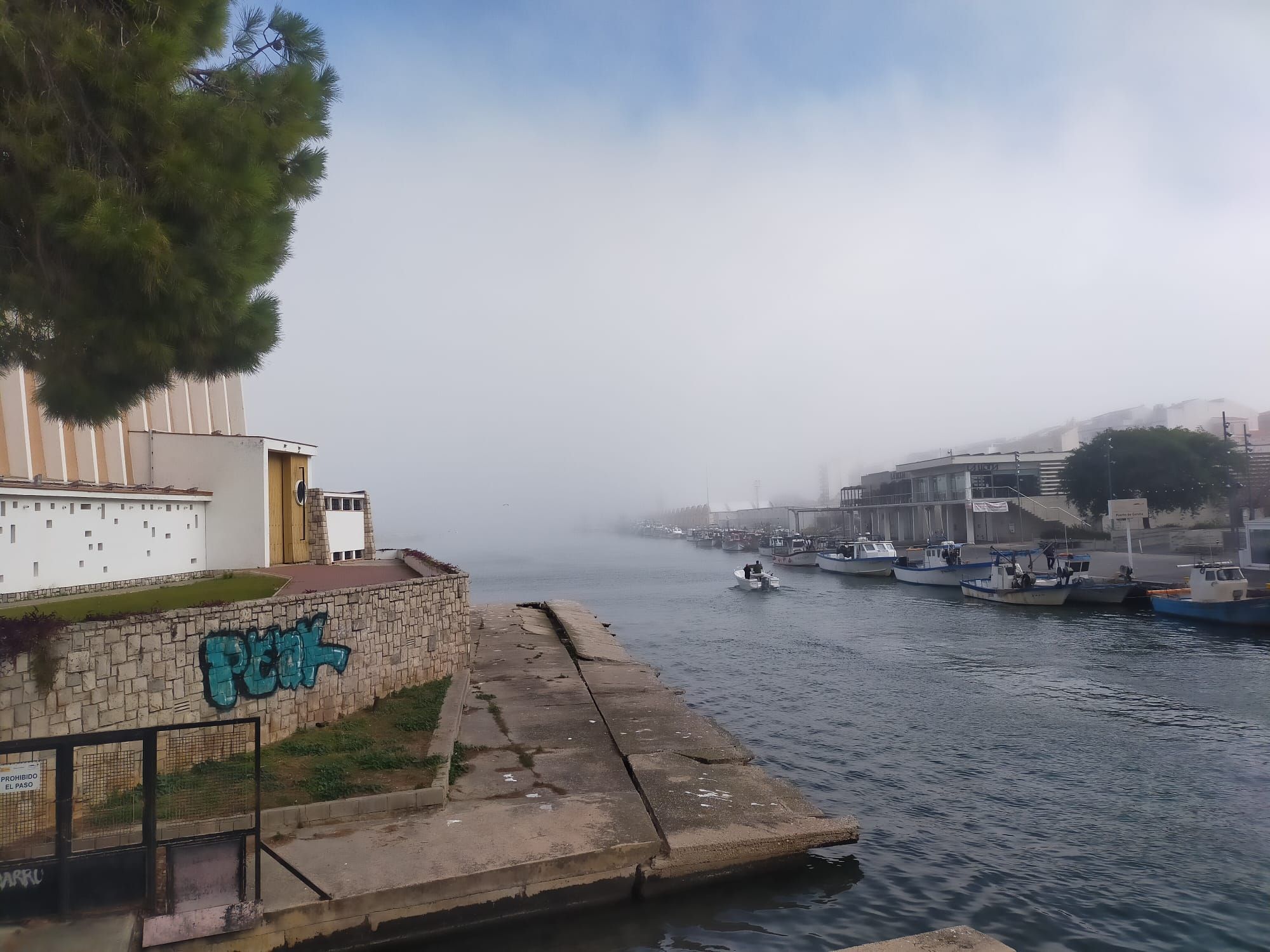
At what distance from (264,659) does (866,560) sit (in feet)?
183

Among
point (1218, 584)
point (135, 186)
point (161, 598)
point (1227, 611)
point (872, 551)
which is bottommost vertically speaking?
point (1227, 611)

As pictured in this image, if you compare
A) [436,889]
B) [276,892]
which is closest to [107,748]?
[276,892]

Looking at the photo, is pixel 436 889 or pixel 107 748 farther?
pixel 107 748

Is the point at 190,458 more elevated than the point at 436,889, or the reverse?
the point at 190,458

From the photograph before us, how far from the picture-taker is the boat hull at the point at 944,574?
162 ft

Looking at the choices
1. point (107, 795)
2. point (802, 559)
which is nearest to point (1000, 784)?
point (107, 795)

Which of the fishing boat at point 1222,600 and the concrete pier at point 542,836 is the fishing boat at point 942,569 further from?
the concrete pier at point 542,836

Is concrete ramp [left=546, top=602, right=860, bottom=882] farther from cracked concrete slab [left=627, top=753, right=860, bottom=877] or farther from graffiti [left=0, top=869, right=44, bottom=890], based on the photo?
graffiti [left=0, top=869, right=44, bottom=890]

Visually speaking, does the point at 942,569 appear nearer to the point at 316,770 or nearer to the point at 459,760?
the point at 459,760

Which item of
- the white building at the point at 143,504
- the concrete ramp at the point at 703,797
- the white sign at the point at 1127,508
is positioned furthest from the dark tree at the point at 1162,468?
the white building at the point at 143,504

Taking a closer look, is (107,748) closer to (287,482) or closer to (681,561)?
(287,482)

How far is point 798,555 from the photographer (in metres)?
79.3

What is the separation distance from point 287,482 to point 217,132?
784 inches

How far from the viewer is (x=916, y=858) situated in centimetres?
1052
